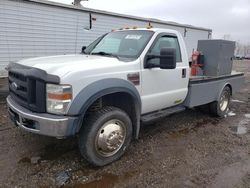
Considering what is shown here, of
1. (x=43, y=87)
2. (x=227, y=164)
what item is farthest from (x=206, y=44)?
(x=43, y=87)

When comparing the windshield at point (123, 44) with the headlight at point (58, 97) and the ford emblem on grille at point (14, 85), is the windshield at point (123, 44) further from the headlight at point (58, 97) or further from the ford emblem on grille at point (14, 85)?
the ford emblem on grille at point (14, 85)

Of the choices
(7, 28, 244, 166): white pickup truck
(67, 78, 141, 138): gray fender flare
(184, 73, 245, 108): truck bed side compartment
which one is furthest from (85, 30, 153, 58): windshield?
(184, 73, 245, 108): truck bed side compartment

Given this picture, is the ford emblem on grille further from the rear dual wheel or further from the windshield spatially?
the rear dual wheel

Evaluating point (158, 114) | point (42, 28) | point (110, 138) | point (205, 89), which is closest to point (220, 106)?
point (205, 89)

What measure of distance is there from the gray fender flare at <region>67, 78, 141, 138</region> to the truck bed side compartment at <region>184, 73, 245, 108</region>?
1664 millimetres

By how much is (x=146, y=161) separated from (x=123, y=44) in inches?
79.3

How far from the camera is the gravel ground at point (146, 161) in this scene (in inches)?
132

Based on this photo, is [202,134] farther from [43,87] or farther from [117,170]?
[43,87]

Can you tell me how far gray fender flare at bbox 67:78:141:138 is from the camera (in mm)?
3145

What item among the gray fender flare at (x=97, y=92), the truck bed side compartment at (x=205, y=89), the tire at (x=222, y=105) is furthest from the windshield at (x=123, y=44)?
the tire at (x=222, y=105)

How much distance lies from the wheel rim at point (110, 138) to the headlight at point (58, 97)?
68 centimetres

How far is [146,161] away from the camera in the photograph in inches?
154

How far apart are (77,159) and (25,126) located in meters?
0.97

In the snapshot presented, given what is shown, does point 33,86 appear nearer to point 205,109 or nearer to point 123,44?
point 123,44
